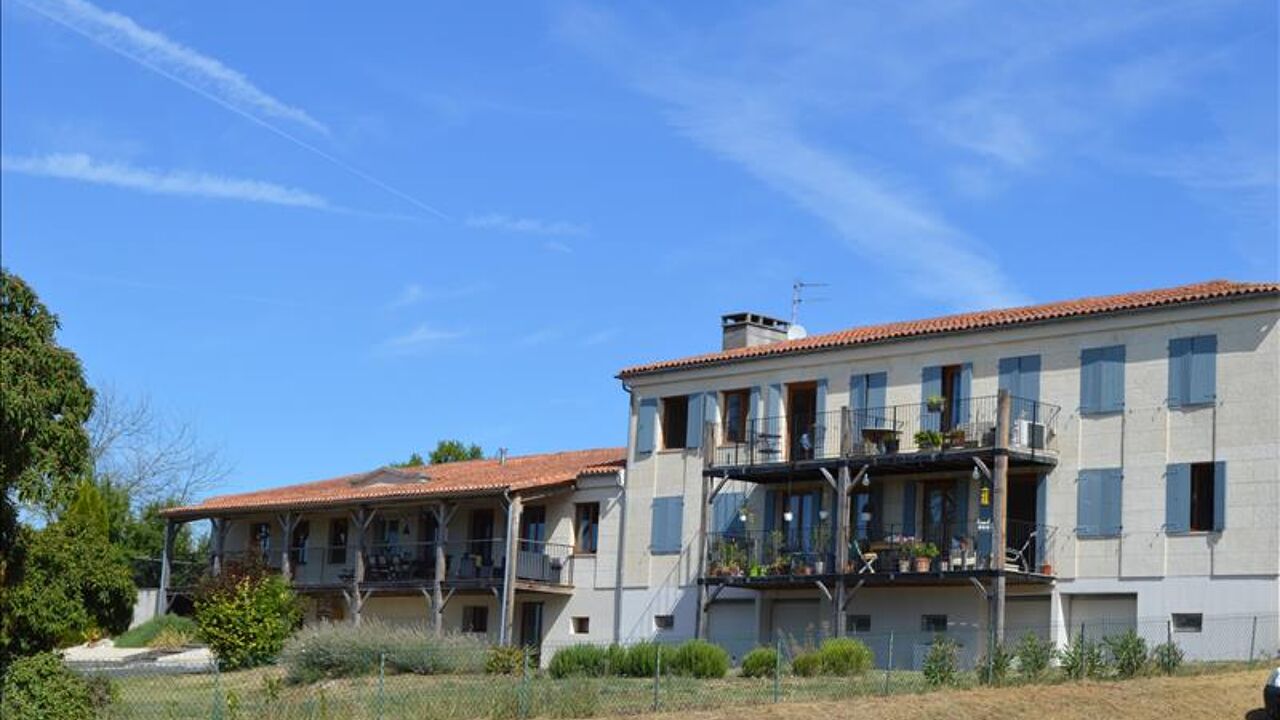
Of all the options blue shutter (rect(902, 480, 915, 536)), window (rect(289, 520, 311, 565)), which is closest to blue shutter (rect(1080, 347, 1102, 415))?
blue shutter (rect(902, 480, 915, 536))

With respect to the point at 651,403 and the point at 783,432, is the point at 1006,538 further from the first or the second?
the point at 651,403

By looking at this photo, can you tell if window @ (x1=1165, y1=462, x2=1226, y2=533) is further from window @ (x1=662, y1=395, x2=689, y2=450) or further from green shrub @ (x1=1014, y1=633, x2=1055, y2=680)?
window @ (x1=662, y1=395, x2=689, y2=450)

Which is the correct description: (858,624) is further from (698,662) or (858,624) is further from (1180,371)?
(1180,371)

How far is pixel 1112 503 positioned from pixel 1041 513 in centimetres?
156

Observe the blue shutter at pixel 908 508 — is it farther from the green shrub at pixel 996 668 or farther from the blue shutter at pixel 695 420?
the green shrub at pixel 996 668

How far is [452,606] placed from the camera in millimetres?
47500

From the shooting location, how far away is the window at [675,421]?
44.0 meters

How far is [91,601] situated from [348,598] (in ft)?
69.3

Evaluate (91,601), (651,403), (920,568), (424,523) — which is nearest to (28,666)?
(91,601)

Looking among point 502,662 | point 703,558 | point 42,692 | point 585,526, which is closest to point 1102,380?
point 703,558

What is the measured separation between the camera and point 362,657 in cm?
3497

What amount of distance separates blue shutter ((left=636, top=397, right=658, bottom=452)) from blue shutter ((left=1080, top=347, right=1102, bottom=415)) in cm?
1128

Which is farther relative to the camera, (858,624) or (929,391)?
(858,624)

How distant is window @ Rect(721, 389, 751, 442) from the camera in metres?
42.5
